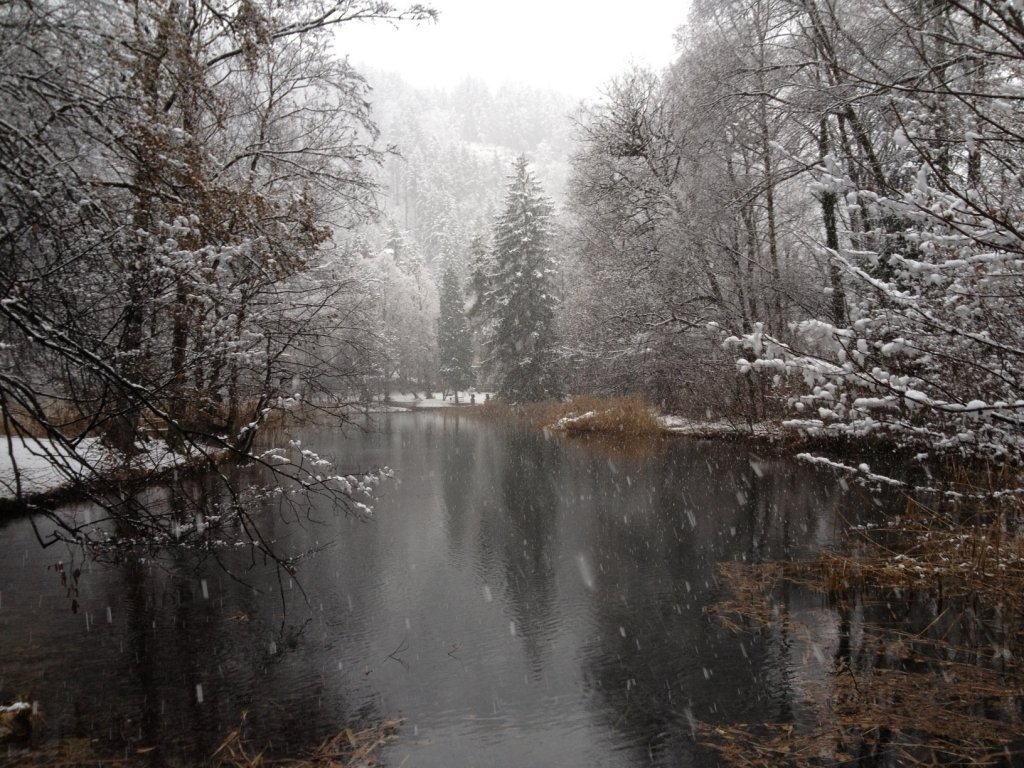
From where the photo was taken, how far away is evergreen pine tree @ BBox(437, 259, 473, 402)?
54.4 meters

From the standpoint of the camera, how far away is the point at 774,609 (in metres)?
6.30

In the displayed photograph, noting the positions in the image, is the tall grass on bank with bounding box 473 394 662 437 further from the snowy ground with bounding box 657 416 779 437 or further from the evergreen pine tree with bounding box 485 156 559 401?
Answer: the evergreen pine tree with bounding box 485 156 559 401

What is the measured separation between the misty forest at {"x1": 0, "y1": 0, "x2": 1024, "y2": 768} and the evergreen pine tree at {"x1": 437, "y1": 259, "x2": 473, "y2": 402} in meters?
39.0

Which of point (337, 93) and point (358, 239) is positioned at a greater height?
point (358, 239)

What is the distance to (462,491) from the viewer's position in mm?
13328

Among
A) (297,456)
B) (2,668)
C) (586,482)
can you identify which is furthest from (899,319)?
(297,456)

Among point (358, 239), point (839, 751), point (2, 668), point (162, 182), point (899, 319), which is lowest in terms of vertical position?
point (839, 751)

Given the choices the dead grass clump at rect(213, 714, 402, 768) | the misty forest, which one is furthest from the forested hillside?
the dead grass clump at rect(213, 714, 402, 768)

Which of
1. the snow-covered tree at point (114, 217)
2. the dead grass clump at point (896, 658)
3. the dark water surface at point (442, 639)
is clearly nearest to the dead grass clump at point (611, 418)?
the dark water surface at point (442, 639)

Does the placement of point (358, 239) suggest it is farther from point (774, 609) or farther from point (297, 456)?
point (774, 609)

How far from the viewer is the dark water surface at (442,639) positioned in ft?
14.6

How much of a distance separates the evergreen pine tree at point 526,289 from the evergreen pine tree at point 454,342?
Answer: 17.0 meters

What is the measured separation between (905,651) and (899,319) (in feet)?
10.0

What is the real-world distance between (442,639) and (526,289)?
104 ft
